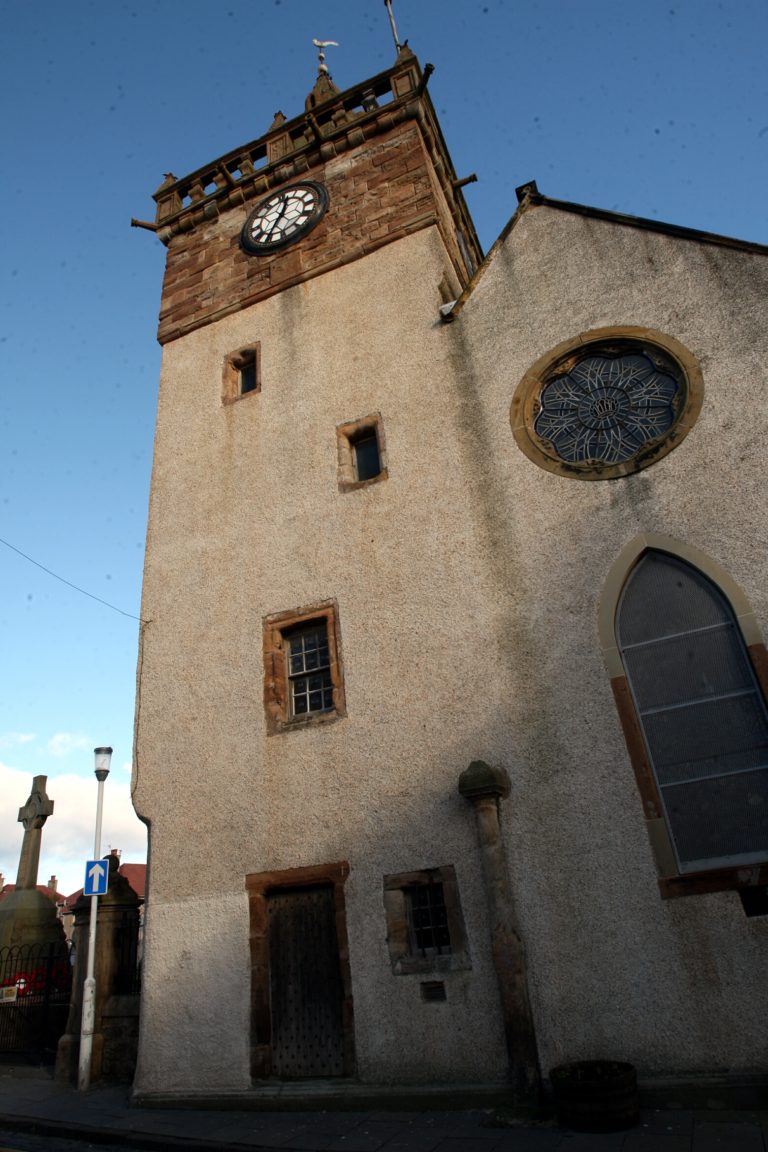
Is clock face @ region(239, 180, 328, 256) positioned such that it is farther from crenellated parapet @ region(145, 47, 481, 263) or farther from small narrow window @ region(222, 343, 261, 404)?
small narrow window @ region(222, 343, 261, 404)

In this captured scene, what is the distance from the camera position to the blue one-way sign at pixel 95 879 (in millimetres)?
9734

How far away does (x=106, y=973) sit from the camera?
31.7 ft

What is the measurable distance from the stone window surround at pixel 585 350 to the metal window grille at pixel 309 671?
372 cm

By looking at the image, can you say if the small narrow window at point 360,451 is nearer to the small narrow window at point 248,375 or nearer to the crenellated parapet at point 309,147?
the small narrow window at point 248,375

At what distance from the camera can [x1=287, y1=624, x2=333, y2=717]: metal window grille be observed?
9484 millimetres

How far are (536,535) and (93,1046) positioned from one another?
28.1 feet

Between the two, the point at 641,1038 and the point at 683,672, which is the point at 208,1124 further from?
the point at 683,672

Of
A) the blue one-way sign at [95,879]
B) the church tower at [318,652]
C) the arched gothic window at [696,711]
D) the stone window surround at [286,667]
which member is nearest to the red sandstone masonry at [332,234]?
the church tower at [318,652]

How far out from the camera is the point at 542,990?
22.9 feet

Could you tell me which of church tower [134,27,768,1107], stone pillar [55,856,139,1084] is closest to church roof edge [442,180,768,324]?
church tower [134,27,768,1107]

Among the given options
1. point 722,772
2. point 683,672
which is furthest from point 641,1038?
point 683,672

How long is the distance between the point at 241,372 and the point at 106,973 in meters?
9.61

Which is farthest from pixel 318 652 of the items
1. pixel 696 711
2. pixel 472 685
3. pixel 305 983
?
pixel 696 711

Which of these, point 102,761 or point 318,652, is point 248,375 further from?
point 102,761
